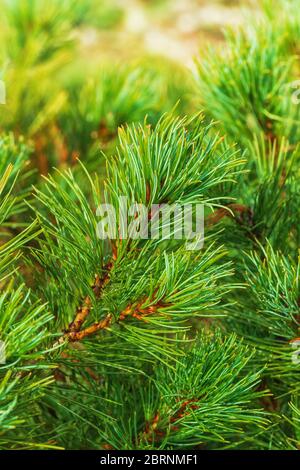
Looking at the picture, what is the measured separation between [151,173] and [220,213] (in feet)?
0.29

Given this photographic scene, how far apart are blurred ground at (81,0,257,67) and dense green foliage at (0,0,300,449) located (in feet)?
2.57

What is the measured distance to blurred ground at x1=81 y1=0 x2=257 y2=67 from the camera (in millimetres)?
1292

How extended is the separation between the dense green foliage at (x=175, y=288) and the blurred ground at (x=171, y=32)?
30.8 inches

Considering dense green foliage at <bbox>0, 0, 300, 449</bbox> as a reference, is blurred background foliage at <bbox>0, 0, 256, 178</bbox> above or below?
above

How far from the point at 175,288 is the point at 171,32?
1.12 meters

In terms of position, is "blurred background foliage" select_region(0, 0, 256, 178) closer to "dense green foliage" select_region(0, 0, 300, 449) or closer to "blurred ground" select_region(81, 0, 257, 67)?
"dense green foliage" select_region(0, 0, 300, 449)

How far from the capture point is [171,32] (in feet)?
4.47

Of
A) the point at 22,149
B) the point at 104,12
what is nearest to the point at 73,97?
the point at 22,149

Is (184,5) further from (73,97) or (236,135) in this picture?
(236,135)

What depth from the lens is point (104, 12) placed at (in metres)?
1.29

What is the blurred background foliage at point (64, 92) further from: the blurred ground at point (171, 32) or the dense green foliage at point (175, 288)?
the blurred ground at point (171, 32)

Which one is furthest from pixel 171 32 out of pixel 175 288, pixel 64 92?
pixel 175 288

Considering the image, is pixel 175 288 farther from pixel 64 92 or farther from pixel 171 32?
pixel 171 32

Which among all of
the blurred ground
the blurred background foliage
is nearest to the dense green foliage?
the blurred background foliage
